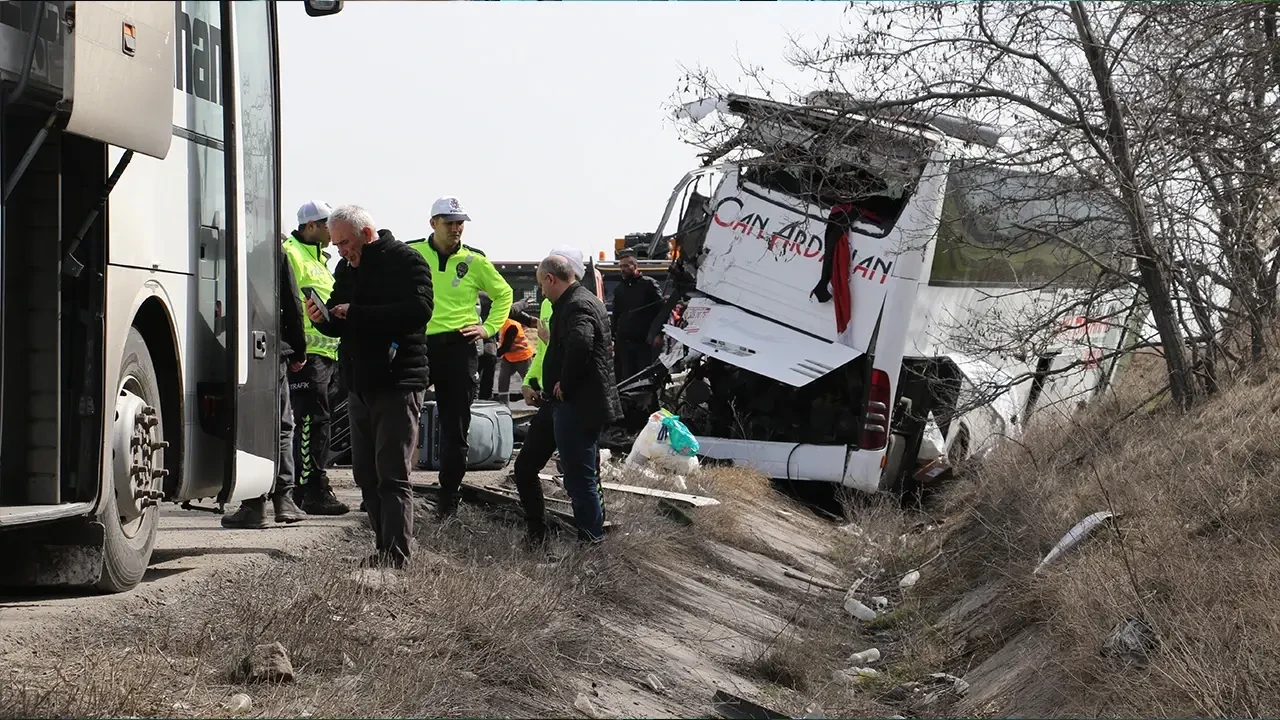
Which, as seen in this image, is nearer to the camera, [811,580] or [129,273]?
[129,273]

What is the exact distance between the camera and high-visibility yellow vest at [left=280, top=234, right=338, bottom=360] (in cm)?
891

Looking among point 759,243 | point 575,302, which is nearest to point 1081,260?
point 759,243

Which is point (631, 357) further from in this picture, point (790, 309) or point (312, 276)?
point (312, 276)

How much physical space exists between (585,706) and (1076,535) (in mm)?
3068

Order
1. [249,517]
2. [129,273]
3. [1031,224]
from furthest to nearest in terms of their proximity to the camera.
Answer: [1031,224]
[249,517]
[129,273]

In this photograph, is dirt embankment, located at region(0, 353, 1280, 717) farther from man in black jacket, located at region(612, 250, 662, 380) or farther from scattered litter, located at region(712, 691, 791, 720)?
man in black jacket, located at region(612, 250, 662, 380)

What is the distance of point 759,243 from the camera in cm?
1319

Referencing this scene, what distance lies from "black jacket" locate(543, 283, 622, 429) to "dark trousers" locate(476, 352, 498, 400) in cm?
702

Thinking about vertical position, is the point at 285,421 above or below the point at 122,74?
below

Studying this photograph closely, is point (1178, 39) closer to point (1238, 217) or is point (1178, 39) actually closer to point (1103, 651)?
point (1238, 217)

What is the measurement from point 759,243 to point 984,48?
11.5ft

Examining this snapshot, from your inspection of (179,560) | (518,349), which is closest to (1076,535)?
(179,560)

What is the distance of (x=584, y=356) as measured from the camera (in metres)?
8.01

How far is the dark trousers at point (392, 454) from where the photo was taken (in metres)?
7.16
